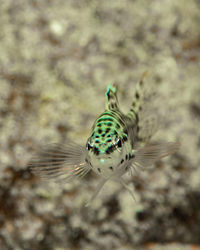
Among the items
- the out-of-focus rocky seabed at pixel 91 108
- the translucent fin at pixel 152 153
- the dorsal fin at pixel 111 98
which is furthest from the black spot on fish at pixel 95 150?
the out-of-focus rocky seabed at pixel 91 108

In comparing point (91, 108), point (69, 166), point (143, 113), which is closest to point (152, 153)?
point (69, 166)

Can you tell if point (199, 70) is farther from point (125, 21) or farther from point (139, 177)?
point (139, 177)

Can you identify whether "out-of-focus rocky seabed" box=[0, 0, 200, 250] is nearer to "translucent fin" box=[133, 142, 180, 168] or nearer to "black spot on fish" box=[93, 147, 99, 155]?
"translucent fin" box=[133, 142, 180, 168]

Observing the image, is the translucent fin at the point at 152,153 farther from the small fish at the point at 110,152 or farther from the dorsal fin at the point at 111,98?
the dorsal fin at the point at 111,98

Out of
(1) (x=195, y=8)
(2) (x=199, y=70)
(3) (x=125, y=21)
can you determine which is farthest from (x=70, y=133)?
(1) (x=195, y=8)

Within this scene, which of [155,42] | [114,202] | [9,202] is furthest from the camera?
[155,42]

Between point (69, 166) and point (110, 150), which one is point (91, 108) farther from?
point (110, 150)
